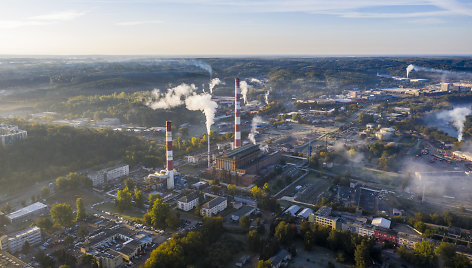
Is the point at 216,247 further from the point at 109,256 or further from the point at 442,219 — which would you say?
the point at 442,219

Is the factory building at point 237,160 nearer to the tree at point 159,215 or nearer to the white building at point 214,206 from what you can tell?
the white building at point 214,206

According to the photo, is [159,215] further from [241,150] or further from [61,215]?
[241,150]

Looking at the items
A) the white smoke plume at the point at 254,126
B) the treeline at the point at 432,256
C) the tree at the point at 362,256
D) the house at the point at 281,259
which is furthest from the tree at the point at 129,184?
the treeline at the point at 432,256

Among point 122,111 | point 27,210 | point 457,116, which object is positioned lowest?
point 27,210

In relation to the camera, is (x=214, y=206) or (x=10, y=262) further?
(x=214, y=206)

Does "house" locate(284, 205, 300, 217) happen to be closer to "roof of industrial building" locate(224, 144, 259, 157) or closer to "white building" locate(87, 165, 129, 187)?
"roof of industrial building" locate(224, 144, 259, 157)

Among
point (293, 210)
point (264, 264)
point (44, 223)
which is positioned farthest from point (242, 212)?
point (44, 223)

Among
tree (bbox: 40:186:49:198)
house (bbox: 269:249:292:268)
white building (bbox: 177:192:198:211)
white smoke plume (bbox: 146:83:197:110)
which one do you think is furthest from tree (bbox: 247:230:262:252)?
white smoke plume (bbox: 146:83:197:110)
